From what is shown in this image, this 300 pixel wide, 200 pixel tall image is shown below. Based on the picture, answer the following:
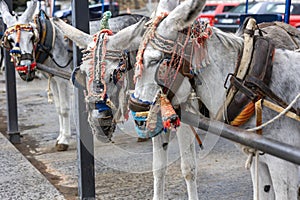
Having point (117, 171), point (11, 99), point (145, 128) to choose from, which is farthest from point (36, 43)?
point (145, 128)

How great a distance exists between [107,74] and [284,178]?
1.61 m

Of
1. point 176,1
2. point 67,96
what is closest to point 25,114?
point 67,96

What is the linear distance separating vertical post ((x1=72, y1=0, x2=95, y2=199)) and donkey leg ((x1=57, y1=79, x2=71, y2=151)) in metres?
2.29

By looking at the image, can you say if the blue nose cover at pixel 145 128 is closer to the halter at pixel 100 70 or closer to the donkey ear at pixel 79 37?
the halter at pixel 100 70

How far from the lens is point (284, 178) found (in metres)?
2.79

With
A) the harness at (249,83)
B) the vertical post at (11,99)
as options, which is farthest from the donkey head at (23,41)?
the harness at (249,83)

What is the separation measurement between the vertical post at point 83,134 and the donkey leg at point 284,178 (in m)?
1.98

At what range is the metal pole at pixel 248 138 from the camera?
2.03 m

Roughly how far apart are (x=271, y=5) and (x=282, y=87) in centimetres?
1416

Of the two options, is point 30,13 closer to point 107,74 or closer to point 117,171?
point 117,171

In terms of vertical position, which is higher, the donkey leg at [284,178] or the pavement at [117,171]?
the donkey leg at [284,178]

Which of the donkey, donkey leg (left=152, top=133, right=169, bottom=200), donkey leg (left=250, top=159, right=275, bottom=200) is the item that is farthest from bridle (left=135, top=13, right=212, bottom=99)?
the donkey

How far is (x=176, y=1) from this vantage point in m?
2.95

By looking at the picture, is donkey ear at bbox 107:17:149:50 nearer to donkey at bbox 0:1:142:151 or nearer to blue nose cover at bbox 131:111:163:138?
blue nose cover at bbox 131:111:163:138
